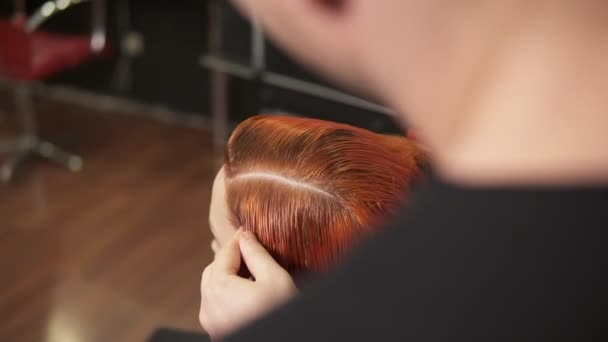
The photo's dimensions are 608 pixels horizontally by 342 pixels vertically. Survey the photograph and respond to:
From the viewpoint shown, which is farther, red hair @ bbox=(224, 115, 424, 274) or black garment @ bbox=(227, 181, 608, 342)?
red hair @ bbox=(224, 115, 424, 274)

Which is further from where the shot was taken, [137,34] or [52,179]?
[137,34]

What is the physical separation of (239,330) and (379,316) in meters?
0.09

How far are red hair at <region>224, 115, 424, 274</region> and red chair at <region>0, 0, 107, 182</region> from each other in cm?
205

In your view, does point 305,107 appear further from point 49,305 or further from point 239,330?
point 239,330

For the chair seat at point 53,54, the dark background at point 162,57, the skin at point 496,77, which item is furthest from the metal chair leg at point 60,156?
the skin at point 496,77

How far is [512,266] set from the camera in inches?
11.4

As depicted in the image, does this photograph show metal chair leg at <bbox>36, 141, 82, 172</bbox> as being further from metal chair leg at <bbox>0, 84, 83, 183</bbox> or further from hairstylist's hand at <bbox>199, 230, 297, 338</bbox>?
hairstylist's hand at <bbox>199, 230, 297, 338</bbox>

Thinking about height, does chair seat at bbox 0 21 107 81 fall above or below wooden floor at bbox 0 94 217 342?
above

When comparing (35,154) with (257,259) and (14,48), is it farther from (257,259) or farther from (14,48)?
(257,259)

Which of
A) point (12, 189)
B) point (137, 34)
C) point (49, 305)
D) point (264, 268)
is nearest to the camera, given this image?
point (264, 268)

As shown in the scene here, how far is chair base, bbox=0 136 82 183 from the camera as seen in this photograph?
285cm

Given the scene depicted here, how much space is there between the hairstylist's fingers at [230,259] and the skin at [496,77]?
1.57 ft

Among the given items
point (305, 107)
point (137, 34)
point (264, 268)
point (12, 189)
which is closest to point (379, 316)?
point (264, 268)

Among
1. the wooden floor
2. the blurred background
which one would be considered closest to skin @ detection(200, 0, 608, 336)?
the blurred background
